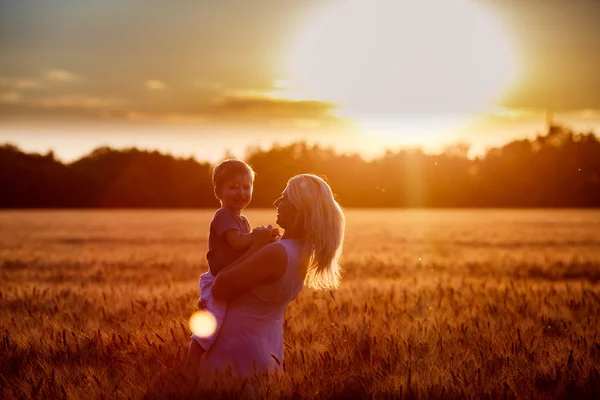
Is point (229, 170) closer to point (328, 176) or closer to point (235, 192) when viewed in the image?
point (235, 192)

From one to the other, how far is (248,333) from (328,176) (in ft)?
249

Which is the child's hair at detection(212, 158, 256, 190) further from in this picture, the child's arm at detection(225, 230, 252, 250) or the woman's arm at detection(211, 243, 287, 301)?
the woman's arm at detection(211, 243, 287, 301)

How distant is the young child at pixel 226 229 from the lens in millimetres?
4605

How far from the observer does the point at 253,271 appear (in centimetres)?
437

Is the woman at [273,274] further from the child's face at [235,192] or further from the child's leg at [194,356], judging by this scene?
the child's face at [235,192]

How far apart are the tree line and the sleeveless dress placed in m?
70.8

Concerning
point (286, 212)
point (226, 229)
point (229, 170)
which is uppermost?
point (229, 170)

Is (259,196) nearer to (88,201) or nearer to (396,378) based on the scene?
(88,201)

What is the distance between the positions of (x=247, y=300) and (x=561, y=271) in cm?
1016

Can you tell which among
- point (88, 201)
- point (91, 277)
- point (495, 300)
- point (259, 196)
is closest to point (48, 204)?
point (88, 201)

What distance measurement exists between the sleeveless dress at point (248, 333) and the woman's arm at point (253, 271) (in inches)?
5.6

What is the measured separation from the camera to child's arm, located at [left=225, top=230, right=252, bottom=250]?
4539 mm

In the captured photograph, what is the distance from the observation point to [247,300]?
462 cm

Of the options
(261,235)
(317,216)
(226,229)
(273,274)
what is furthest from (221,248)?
(317,216)
